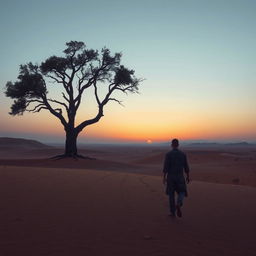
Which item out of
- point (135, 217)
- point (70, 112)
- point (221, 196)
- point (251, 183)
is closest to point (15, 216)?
point (135, 217)

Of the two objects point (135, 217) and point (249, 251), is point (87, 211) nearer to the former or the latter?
point (135, 217)

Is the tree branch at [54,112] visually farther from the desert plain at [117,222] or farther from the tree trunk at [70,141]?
the desert plain at [117,222]

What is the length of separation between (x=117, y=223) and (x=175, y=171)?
1.98 metres

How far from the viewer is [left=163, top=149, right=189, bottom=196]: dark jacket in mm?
8304

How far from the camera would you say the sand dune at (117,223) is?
568cm

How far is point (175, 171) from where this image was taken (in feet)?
27.7

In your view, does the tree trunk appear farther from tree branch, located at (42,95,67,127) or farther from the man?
the man

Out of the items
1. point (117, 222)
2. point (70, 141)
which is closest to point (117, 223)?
point (117, 222)

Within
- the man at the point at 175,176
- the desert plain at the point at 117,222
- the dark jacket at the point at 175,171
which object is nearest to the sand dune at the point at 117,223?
the desert plain at the point at 117,222

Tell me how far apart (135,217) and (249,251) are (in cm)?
280

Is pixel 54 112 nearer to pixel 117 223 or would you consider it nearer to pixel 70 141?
pixel 70 141

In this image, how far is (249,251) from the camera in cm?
585

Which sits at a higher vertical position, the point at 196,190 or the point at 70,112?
the point at 70,112

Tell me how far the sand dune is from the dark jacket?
696mm
